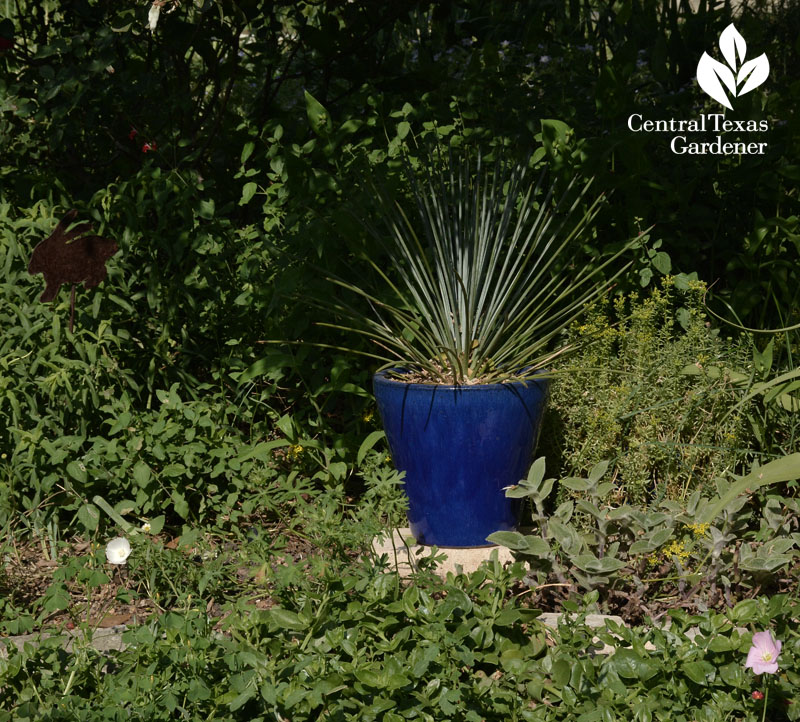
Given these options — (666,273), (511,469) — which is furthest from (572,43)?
(511,469)

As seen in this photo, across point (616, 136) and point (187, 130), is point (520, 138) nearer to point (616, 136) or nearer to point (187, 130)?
point (616, 136)

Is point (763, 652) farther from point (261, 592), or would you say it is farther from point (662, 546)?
point (261, 592)

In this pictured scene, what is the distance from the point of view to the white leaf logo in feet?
12.7

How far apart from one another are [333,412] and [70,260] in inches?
48.3

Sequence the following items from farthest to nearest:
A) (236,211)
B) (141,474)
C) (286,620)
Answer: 1. (236,211)
2. (141,474)
3. (286,620)

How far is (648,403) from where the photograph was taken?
320 centimetres

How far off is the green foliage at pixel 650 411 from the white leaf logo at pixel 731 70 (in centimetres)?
102

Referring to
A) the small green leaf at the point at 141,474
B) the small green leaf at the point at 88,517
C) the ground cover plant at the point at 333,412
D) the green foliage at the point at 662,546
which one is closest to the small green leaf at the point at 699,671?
the ground cover plant at the point at 333,412

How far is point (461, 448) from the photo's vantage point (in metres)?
2.98

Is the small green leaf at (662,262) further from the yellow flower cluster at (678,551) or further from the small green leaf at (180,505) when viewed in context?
the small green leaf at (180,505)

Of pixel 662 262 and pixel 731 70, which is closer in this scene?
pixel 662 262

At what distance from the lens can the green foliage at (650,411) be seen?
10.2ft

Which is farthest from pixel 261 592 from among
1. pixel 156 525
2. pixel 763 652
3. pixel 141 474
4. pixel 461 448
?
pixel 763 652

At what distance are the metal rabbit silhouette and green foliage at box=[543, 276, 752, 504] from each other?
5.24 ft
